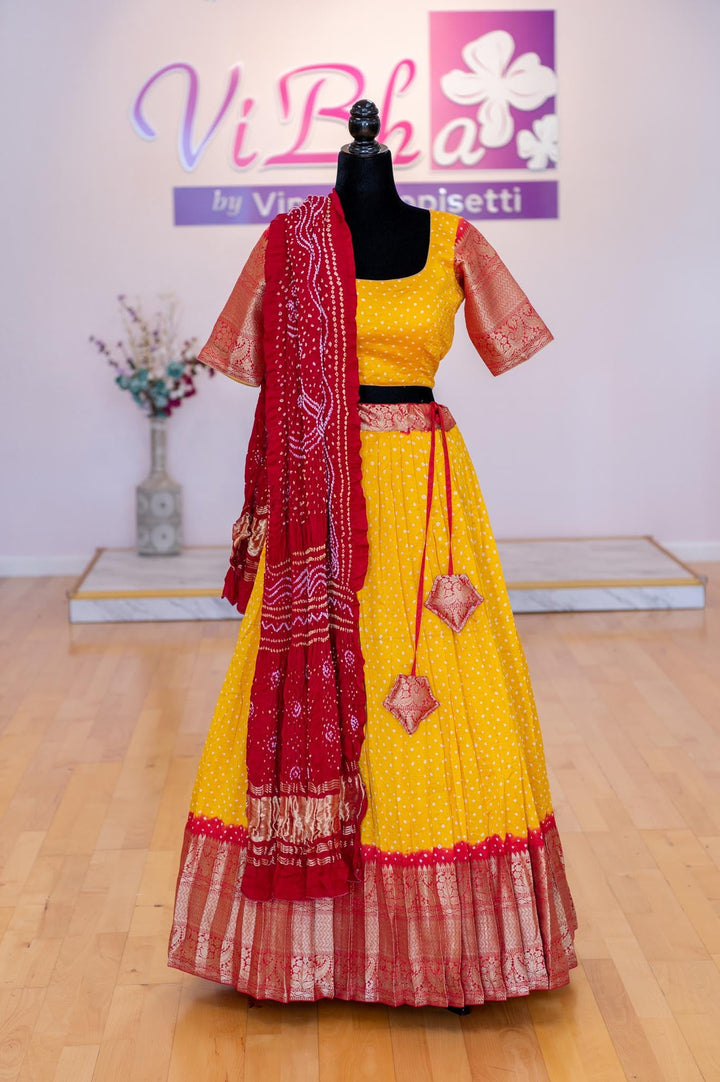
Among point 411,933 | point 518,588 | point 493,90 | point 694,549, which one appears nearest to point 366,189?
point 411,933

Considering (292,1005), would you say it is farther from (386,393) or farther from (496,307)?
(496,307)

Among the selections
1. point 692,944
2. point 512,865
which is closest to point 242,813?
point 512,865

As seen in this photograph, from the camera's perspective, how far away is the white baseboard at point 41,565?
18.7 ft

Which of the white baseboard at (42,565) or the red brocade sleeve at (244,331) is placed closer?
the red brocade sleeve at (244,331)

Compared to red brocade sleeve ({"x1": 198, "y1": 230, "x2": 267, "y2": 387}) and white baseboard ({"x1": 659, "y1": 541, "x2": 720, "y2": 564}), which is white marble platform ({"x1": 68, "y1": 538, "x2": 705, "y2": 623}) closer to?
white baseboard ({"x1": 659, "y1": 541, "x2": 720, "y2": 564})

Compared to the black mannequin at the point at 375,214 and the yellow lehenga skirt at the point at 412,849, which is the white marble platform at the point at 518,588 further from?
the black mannequin at the point at 375,214

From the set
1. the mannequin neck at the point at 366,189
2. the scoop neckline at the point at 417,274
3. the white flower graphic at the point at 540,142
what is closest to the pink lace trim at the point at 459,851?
the scoop neckline at the point at 417,274

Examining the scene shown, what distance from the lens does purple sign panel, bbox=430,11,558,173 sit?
5352mm

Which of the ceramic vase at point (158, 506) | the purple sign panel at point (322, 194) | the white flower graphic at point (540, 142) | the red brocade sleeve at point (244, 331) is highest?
the white flower graphic at point (540, 142)

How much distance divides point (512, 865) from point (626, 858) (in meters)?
0.76

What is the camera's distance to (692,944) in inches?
94.9

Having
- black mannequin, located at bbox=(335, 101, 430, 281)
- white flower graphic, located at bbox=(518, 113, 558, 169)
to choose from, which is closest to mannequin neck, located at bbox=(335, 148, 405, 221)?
black mannequin, located at bbox=(335, 101, 430, 281)

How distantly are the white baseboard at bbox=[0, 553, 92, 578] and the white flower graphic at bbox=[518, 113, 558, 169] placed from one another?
2494 mm

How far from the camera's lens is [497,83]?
5383 millimetres
